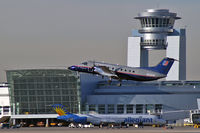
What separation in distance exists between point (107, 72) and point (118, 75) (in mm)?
3036

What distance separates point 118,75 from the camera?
200 metres

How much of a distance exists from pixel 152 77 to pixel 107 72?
11846 millimetres

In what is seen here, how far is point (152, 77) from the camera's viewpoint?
7844 inches

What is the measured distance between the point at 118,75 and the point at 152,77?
29.2 feet

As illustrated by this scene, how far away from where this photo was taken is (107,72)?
19912 cm

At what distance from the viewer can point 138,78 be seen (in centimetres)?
19988

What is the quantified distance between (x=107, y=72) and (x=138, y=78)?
8.33 meters
